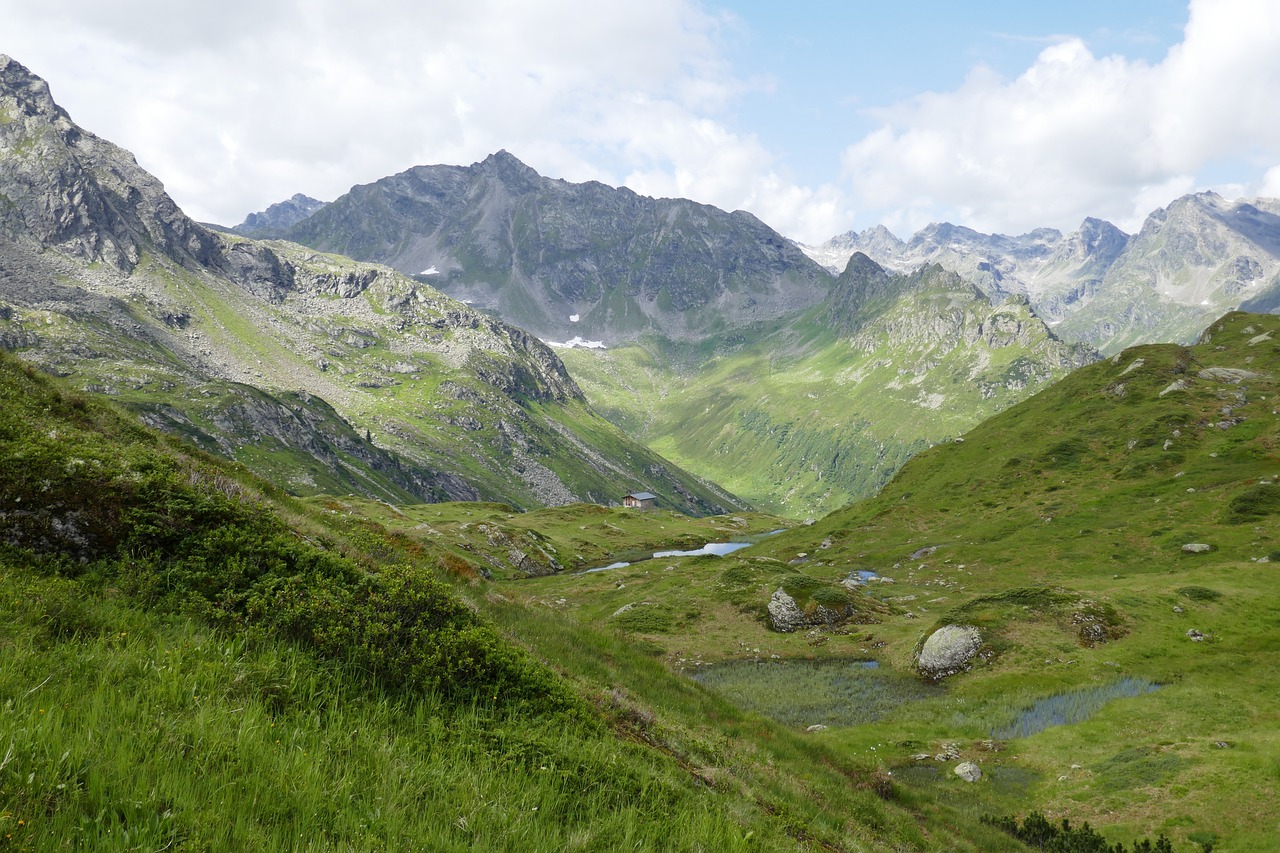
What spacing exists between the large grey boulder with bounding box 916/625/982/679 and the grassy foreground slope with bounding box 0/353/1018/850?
137ft

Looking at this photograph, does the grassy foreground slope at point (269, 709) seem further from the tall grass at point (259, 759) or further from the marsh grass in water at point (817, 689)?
the marsh grass in water at point (817, 689)

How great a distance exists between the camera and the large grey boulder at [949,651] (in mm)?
50263

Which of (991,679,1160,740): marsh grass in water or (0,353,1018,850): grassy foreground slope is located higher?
(0,353,1018,850): grassy foreground slope

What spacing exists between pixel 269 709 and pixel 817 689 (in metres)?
49.8

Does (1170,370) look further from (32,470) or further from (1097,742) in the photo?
(32,470)

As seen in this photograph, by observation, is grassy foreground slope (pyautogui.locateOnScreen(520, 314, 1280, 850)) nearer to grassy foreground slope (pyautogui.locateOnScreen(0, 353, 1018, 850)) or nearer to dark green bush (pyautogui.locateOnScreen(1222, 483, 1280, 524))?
dark green bush (pyautogui.locateOnScreen(1222, 483, 1280, 524))

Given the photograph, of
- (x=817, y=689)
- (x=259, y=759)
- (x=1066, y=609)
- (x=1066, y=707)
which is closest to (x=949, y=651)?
(x=1066, y=707)

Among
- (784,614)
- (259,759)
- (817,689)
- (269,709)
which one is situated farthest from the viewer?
(784,614)

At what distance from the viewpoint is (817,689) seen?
49312 mm

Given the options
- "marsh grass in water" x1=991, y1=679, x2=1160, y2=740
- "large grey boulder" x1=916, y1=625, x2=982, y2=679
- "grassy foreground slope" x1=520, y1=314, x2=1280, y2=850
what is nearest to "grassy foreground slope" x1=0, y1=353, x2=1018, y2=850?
"grassy foreground slope" x1=520, y1=314, x2=1280, y2=850

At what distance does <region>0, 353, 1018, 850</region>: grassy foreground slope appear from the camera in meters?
5.07

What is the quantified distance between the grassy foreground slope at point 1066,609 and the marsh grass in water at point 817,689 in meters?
0.28

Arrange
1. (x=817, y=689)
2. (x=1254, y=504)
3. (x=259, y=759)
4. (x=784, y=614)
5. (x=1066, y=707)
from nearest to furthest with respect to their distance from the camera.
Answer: (x=259, y=759) < (x=1066, y=707) < (x=817, y=689) < (x=784, y=614) < (x=1254, y=504)

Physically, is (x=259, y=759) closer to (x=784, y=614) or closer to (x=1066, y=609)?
(x=1066, y=609)
